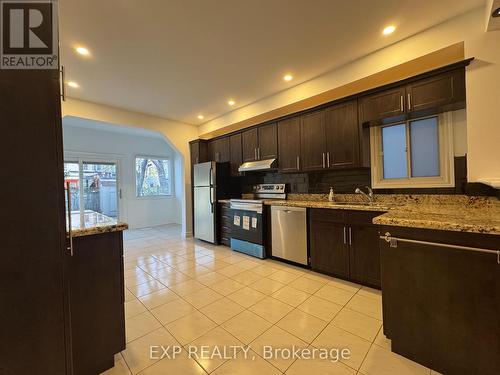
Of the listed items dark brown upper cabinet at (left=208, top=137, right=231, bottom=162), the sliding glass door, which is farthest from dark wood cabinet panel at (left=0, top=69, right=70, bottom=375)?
the sliding glass door

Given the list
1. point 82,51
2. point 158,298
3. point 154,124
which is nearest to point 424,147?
point 158,298

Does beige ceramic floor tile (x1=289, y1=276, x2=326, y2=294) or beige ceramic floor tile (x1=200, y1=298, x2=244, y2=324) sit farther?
beige ceramic floor tile (x1=289, y1=276, x2=326, y2=294)

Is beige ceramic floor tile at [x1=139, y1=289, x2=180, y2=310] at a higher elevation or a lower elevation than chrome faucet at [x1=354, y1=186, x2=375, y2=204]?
lower

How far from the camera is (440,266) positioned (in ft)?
4.32

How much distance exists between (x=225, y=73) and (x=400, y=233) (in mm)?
2957

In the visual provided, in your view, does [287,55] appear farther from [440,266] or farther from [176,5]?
[440,266]

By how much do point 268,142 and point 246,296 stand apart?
99.5 inches

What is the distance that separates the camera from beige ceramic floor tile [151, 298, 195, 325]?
199cm

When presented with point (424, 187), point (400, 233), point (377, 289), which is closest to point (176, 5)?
point (400, 233)

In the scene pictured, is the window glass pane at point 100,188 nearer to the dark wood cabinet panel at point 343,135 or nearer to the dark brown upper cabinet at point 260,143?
the dark brown upper cabinet at point 260,143

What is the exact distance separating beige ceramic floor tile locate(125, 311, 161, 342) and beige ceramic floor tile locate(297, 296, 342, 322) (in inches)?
53.2

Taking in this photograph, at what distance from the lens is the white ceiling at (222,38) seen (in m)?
1.99

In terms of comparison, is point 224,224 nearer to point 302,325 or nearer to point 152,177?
point 302,325

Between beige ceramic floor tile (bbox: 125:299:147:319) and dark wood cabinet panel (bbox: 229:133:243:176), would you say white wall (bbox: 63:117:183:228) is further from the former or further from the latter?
beige ceramic floor tile (bbox: 125:299:147:319)
